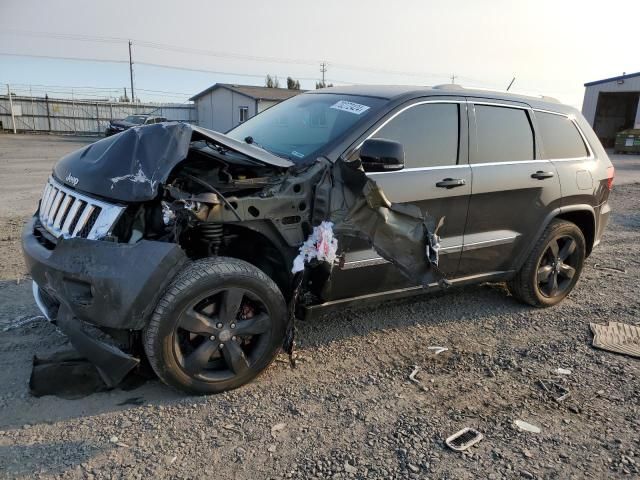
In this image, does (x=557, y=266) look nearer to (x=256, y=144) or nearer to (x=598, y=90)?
(x=256, y=144)

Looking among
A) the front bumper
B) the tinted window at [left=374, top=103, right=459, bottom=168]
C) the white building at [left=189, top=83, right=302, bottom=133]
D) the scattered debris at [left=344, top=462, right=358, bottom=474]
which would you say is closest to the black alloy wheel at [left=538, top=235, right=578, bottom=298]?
the tinted window at [left=374, top=103, right=459, bottom=168]

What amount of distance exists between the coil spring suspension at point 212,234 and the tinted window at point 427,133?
1313 millimetres

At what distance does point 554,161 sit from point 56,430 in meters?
4.39

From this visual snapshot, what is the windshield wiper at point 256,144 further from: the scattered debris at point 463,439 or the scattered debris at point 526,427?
the scattered debris at point 526,427

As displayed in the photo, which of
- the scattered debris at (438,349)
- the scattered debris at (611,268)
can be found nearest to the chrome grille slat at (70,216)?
the scattered debris at (438,349)

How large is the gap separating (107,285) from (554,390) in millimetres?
2954

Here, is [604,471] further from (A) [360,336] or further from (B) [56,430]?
(B) [56,430]

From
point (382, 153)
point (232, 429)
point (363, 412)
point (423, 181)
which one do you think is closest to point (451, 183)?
point (423, 181)

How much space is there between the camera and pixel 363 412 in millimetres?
3109

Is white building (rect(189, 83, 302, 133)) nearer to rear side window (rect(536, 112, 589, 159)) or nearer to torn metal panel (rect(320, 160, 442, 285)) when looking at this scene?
rear side window (rect(536, 112, 589, 159))

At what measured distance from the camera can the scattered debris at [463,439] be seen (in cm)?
283

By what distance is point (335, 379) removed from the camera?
11.4 feet

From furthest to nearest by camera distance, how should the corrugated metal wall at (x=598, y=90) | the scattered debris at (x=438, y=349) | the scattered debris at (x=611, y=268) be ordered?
the corrugated metal wall at (x=598, y=90) → the scattered debris at (x=611, y=268) → the scattered debris at (x=438, y=349)

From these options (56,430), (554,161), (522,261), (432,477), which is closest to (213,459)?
(56,430)
